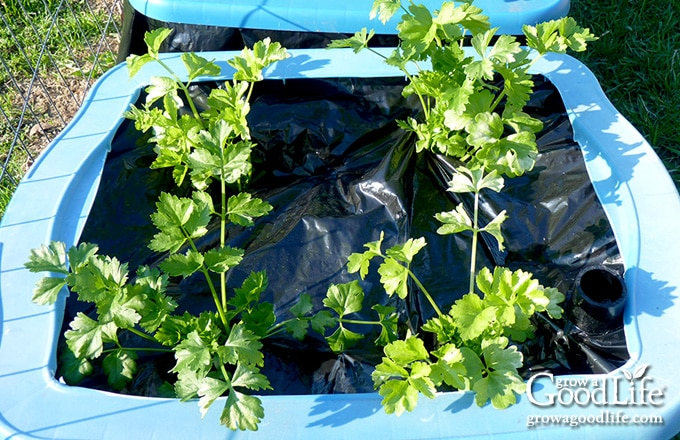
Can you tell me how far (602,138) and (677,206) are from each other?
244 mm

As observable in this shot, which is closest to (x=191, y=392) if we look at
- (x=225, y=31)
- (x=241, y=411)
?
(x=241, y=411)

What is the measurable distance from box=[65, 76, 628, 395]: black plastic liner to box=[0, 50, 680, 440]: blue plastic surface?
0.04 m

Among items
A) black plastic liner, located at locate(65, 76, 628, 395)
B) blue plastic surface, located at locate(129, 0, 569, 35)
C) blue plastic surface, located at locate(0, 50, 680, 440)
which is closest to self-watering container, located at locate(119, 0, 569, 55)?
blue plastic surface, located at locate(129, 0, 569, 35)

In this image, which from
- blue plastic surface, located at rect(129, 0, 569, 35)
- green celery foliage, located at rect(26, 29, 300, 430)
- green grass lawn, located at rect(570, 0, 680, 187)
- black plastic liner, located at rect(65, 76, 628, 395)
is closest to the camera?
green celery foliage, located at rect(26, 29, 300, 430)

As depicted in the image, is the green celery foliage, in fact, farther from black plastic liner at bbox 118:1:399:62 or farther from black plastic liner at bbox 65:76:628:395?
black plastic liner at bbox 118:1:399:62

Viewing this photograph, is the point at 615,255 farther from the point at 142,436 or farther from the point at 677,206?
the point at 142,436

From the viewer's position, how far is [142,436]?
1151mm

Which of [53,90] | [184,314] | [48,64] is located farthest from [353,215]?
[48,64]

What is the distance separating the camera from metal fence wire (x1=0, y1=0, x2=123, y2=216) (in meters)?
2.29

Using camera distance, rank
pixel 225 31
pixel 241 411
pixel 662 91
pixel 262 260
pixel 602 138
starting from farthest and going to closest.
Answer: pixel 662 91 → pixel 225 31 → pixel 602 138 → pixel 262 260 → pixel 241 411

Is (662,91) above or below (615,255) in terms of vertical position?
below

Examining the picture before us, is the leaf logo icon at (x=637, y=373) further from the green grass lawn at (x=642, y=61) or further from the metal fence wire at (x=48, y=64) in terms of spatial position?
the metal fence wire at (x=48, y=64)

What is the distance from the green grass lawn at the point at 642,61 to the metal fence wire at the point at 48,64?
67.1 inches

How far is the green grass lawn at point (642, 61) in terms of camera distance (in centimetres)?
225
